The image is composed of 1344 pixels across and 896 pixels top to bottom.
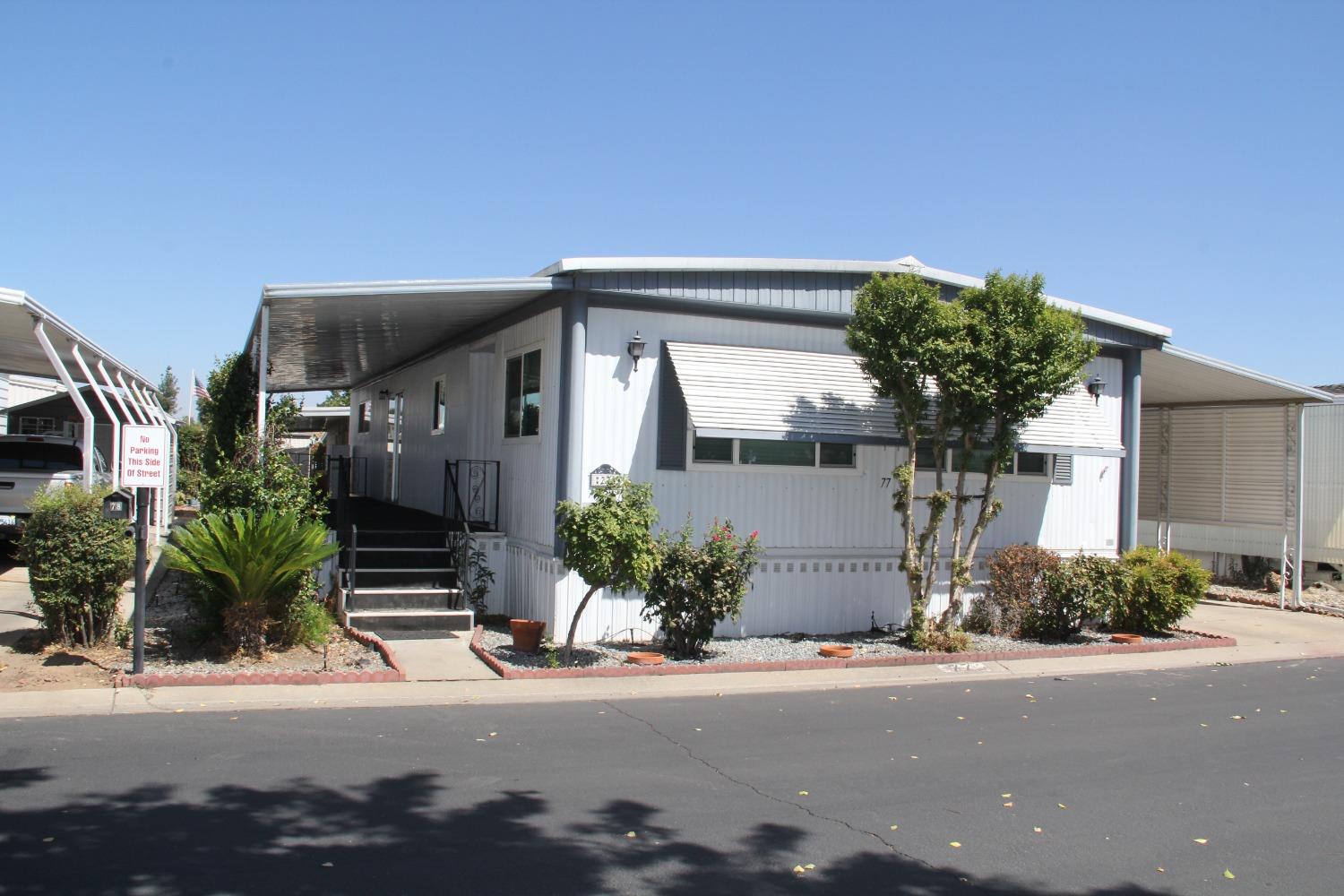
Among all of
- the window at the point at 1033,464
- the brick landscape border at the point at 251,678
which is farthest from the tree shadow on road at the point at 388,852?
the window at the point at 1033,464

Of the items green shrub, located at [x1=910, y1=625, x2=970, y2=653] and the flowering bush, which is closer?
Result: the flowering bush

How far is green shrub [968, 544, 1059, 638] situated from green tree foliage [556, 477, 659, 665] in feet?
16.1


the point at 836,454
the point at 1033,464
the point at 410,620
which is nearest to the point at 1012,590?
the point at 1033,464

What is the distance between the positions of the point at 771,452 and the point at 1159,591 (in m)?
5.18

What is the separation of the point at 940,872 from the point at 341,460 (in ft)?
31.3

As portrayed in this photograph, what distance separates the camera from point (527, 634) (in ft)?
33.8

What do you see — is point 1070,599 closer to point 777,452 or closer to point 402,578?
point 777,452

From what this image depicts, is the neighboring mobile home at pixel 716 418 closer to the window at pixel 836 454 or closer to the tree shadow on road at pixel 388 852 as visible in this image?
the window at pixel 836 454

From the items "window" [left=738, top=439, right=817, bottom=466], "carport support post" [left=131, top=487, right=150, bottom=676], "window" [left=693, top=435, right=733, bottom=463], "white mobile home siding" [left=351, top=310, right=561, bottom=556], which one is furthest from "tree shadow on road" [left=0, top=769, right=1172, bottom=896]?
"window" [left=738, top=439, right=817, bottom=466]

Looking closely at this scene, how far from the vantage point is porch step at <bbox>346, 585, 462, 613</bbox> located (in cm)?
1112

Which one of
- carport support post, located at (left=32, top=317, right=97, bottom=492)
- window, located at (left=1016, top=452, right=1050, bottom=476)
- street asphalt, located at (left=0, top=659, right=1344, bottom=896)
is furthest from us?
window, located at (left=1016, top=452, right=1050, bottom=476)

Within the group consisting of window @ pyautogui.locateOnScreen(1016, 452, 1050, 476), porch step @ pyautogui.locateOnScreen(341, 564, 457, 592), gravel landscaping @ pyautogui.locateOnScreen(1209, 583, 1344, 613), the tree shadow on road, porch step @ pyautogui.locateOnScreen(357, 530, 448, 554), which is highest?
window @ pyautogui.locateOnScreen(1016, 452, 1050, 476)

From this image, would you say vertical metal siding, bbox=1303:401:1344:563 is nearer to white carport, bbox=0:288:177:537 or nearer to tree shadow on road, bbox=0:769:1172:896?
tree shadow on road, bbox=0:769:1172:896

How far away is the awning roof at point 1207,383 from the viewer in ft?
48.0
